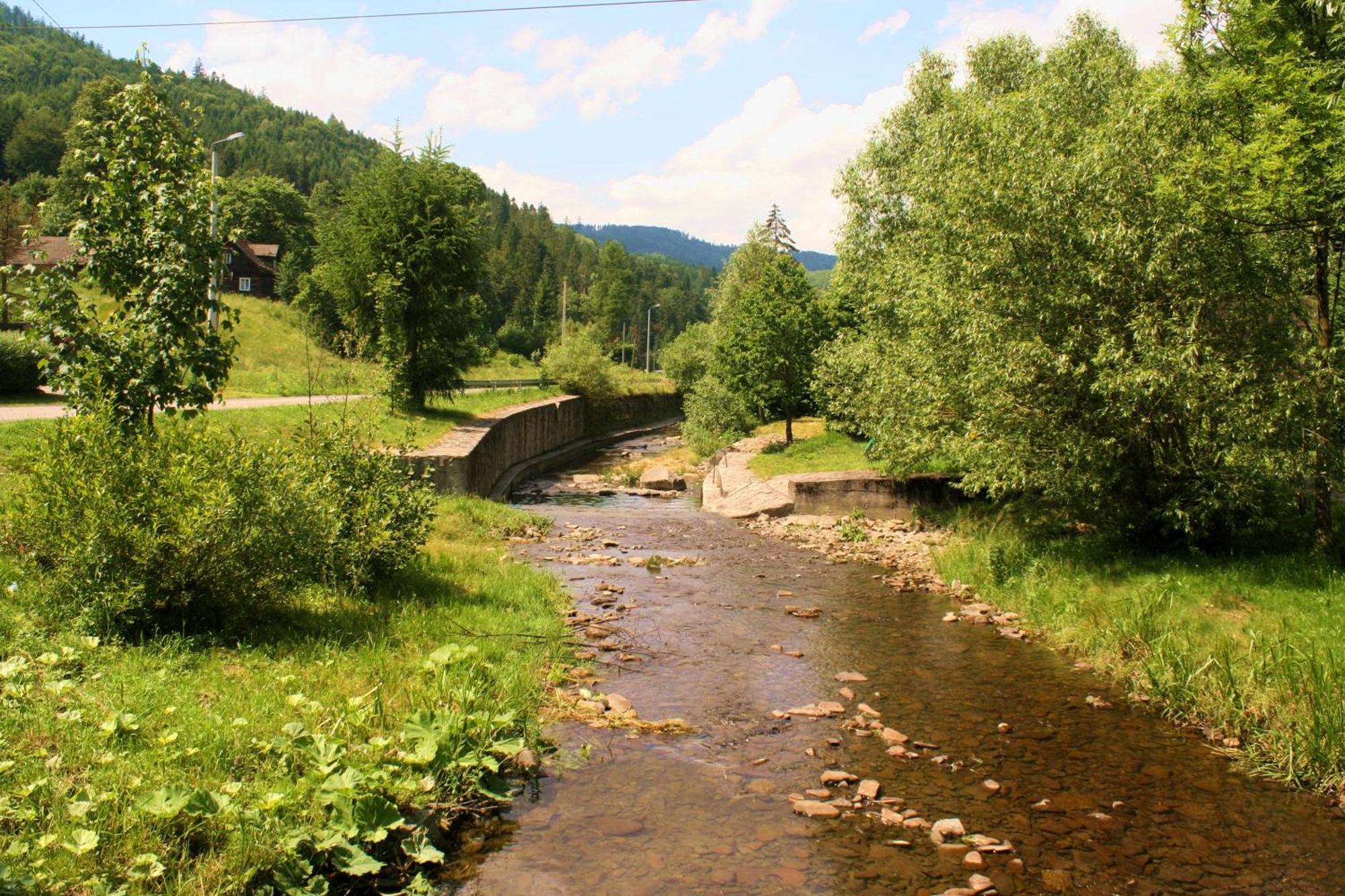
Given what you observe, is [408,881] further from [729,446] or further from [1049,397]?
[729,446]

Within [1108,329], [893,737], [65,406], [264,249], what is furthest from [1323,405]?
[264,249]

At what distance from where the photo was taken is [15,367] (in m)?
20.6

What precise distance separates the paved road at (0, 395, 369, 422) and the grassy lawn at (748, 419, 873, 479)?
41.2 feet

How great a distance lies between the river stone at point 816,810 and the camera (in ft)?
22.2

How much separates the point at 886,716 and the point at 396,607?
5282mm

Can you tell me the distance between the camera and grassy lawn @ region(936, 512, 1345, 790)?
8.16m

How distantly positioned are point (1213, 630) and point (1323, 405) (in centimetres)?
334

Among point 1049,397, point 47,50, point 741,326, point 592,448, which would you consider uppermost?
point 47,50

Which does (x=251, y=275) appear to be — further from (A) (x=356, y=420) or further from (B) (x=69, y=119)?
(A) (x=356, y=420)

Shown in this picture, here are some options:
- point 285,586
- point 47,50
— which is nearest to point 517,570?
point 285,586

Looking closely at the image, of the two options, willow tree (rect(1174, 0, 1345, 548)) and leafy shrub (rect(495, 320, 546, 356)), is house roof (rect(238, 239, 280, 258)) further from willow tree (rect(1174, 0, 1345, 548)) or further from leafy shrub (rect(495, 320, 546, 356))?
willow tree (rect(1174, 0, 1345, 548))

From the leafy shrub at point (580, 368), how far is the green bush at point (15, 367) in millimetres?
31113

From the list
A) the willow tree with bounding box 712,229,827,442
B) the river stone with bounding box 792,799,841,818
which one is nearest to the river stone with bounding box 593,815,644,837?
the river stone with bounding box 792,799,841,818

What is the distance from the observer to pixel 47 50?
153 metres
